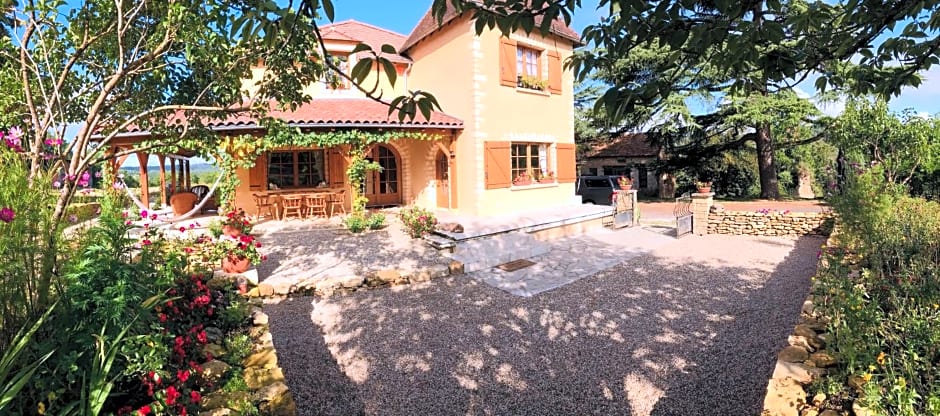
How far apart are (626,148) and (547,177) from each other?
1589 cm

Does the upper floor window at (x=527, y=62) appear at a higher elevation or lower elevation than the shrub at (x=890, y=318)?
higher

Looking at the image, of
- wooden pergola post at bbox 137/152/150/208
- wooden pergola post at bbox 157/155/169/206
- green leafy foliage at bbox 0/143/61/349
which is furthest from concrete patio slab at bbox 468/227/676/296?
wooden pergola post at bbox 157/155/169/206

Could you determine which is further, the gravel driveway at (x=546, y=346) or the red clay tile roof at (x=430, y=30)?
the red clay tile roof at (x=430, y=30)

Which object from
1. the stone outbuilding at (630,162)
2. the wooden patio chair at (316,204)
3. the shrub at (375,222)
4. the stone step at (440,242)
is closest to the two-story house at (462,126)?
the wooden patio chair at (316,204)

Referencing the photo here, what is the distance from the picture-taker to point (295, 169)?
13422 mm

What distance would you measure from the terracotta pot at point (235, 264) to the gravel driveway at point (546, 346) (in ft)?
2.77

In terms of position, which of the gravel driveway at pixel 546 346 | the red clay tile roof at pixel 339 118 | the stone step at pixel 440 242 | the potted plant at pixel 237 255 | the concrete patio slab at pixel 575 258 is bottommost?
the gravel driveway at pixel 546 346

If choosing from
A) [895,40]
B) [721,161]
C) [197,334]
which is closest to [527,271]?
[197,334]

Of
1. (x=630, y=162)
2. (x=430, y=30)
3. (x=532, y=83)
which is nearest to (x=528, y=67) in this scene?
(x=532, y=83)

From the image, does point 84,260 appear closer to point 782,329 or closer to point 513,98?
point 782,329

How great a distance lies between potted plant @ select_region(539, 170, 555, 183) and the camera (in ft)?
45.0

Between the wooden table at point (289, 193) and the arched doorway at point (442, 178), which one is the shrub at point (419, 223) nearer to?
the wooden table at point (289, 193)

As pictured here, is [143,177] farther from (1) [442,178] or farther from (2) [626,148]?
(2) [626,148]

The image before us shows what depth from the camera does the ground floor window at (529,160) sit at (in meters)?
13.1
